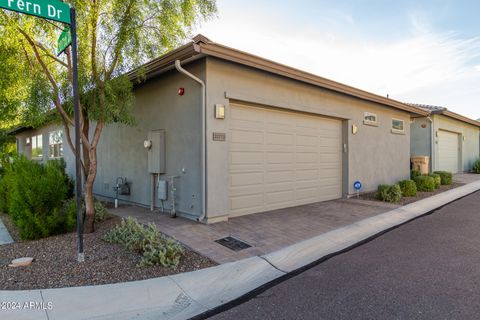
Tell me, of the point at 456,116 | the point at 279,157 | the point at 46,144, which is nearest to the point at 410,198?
the point at 279,157

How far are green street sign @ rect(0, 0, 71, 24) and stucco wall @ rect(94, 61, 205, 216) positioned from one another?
2567mm

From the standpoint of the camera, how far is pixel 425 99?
20719mm

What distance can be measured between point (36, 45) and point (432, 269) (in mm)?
6812

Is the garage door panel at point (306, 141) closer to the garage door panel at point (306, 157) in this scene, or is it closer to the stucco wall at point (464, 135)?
the garage door panel at point (306, 157)

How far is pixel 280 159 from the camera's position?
24.5 ft

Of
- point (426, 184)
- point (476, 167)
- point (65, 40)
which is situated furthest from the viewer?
point (476, 167)

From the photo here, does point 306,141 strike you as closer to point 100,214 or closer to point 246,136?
point 246,136

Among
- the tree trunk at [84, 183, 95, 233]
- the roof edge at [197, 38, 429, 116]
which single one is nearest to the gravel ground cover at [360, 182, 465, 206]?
A: the roof edge at [197, 38, 429, 116]

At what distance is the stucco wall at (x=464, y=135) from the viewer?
15070 mm

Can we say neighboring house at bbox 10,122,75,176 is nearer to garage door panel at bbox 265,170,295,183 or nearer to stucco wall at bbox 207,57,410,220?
stucco wall at bbox 207,57,410,220

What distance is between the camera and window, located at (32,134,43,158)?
16011 millimetres

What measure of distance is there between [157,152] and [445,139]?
16.4m

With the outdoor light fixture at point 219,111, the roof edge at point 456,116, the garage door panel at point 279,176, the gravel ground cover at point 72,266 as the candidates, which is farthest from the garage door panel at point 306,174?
the roof edge at point 456,116

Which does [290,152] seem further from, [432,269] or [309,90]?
[432,269]
